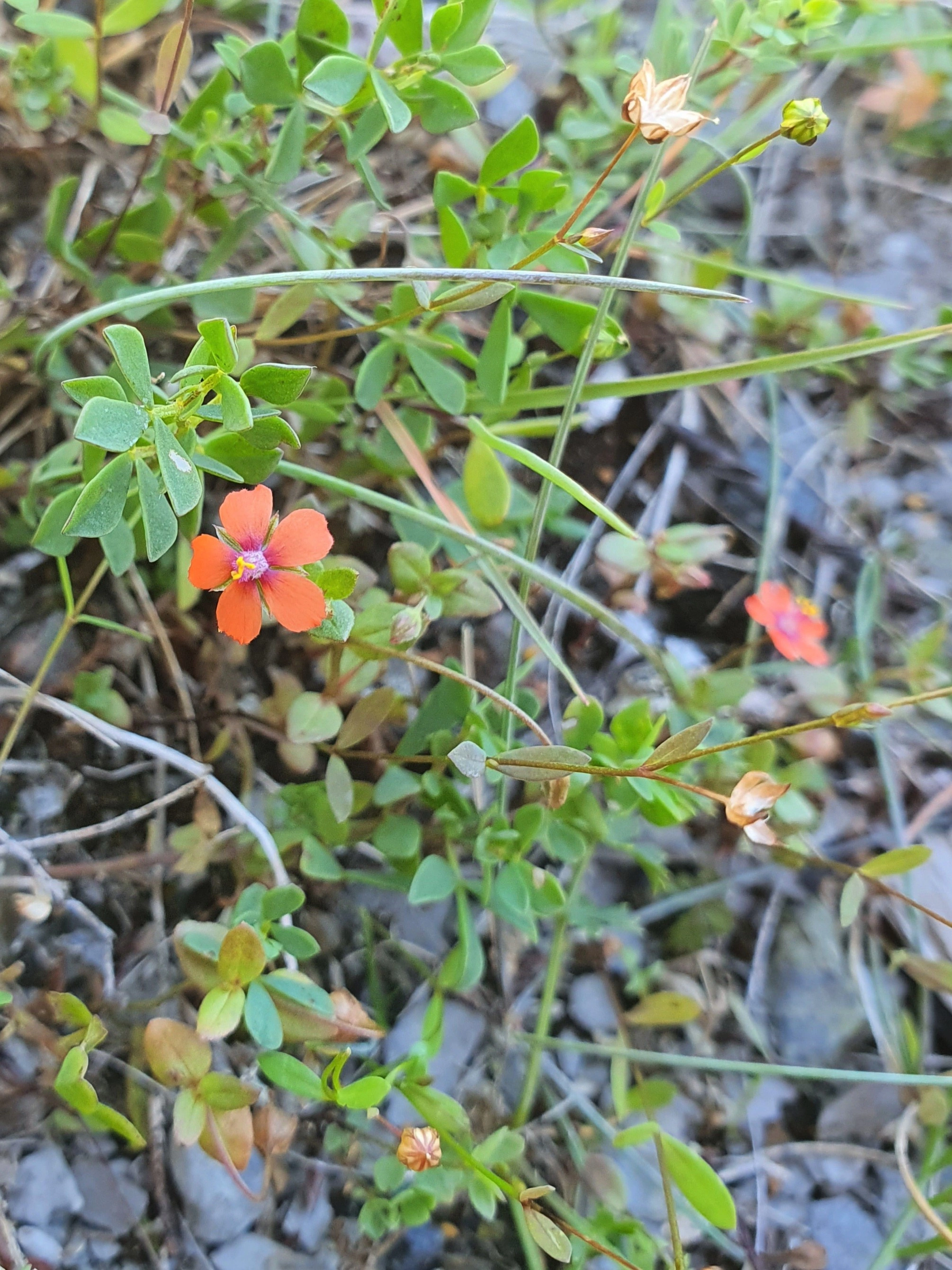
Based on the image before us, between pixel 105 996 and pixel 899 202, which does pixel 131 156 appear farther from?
pixel 899 202

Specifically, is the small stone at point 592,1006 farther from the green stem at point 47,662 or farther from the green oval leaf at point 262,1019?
the green stem at point 47,662

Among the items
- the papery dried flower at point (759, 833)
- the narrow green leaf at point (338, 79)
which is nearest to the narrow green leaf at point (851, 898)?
the papery dried flower at point (759, 833)

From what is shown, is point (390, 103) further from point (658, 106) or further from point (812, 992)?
point (812, 992)

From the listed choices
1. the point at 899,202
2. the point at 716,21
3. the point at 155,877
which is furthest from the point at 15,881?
the point at 899,202

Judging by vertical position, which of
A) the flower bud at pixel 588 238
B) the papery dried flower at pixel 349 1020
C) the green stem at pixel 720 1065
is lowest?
the green stem at pixel 720 1065

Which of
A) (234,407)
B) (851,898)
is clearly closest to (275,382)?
(234,407)

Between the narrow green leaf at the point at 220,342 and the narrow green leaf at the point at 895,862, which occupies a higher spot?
the narrow green leaf at the point at 220,342
